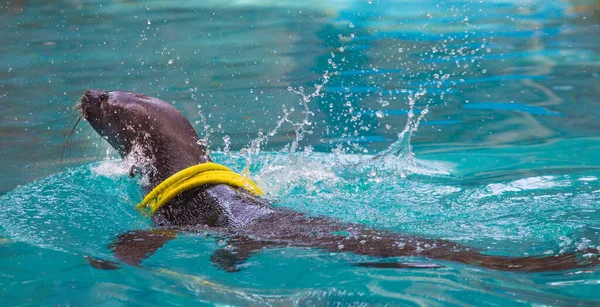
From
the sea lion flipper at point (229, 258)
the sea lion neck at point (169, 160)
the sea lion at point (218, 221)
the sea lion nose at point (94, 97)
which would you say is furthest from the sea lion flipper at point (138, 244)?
the sea lion nose at point (94, 97)

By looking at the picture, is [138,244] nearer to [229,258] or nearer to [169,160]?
[229,258]

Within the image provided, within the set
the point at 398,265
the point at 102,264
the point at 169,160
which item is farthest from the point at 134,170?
the point at 398,265

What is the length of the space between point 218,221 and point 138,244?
0.45m

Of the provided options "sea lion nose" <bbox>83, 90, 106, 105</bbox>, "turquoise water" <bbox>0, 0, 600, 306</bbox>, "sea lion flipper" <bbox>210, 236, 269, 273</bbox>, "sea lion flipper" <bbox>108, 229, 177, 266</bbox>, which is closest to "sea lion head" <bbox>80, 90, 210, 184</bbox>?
"sea lion nose" <bbox>83, 90, 106, 105</bbox>

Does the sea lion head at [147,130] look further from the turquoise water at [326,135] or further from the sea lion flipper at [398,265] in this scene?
the sea lion flipper at [398,265]

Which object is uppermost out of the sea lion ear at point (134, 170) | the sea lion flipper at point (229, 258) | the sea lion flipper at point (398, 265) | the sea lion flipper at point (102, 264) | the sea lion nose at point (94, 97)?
the sea lion nose at point (94, 97)

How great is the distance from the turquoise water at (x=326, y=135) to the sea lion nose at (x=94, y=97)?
0.44 meters

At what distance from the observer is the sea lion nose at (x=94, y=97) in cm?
461

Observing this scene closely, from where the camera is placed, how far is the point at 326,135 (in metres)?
7.05

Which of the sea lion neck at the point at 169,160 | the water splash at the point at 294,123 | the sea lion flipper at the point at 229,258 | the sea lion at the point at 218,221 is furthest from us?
the water splash at the point at 294,123

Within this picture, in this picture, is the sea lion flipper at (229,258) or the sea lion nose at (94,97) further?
the sea lion nose at (94,97)

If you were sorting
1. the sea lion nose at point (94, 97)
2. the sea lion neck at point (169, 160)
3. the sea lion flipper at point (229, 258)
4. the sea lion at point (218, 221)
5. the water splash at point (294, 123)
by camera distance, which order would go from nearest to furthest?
the sea lion at point (218, 221) < the sea lion flipper at point (229, 258) < the sea lion neck at point (169, 160) < the sea lion nose at point (94, 97) < the water splash at point (294, 123)

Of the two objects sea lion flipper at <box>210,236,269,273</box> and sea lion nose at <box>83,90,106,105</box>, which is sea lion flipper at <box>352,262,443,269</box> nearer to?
sea lion flipper at <box>210,236,269,273</box>

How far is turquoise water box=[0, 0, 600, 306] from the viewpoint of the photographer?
3449 mm
